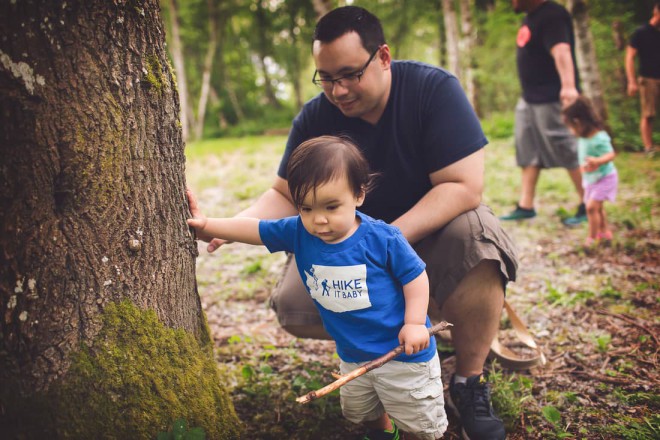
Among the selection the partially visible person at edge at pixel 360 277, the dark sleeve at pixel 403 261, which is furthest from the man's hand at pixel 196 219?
the dark sleeve at pixel 403 261

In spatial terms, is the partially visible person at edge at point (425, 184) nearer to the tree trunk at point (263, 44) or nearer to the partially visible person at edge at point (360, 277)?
the partially visible person at edge at point (360, 277)

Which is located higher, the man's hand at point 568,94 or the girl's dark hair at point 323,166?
the man's hand at point 568,94

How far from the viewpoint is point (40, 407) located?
4.82 feet

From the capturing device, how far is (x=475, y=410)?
6.72ft

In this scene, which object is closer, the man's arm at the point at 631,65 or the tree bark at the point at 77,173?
the tree bark at the point at 77,173

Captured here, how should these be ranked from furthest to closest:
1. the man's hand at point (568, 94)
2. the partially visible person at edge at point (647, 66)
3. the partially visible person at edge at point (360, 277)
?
the partially visible person at edge at point (647, 66), the man's hand at point (568, 94), the partially visible person at edge at point (360, 277)

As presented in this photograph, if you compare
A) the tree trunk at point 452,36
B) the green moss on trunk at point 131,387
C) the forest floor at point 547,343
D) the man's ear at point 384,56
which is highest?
the tree trunk at point 452,36

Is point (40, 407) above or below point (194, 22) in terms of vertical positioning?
below

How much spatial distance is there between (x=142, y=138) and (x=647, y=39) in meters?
7.89

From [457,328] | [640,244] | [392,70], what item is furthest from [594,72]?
[457,328]

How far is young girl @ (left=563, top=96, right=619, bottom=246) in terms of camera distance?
4.14 meters

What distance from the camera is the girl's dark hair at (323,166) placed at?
160cm

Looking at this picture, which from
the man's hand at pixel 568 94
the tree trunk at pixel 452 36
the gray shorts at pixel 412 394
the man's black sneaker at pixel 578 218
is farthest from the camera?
the tree trunk at pixel 452 36

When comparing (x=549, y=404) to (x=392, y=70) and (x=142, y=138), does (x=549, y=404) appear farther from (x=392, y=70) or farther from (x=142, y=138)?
(x=142, y=138)
